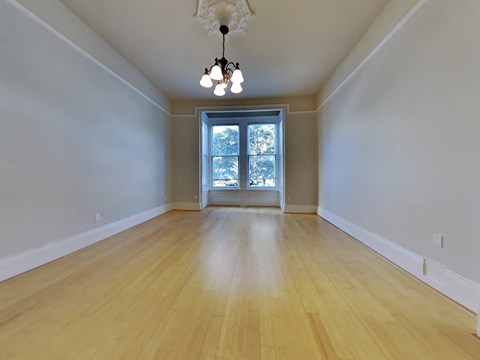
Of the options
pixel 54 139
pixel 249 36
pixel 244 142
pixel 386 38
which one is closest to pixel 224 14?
pixel 249 36

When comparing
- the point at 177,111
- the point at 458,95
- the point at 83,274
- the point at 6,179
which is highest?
the point at 177,111

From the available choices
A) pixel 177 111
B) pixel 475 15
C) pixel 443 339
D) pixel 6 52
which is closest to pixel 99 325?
pixel 443 339

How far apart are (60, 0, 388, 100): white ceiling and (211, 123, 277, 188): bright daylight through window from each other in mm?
2159

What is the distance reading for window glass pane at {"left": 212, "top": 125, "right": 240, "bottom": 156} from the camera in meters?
6.70

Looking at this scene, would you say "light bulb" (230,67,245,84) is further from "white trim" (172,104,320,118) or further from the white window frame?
the white window frame

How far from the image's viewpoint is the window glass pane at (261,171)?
662 cm

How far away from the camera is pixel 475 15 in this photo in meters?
1.47

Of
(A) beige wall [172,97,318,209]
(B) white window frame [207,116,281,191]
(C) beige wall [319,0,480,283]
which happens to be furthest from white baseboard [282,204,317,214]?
(C) beige wall [319,0,480,283]

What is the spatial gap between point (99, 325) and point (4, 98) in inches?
85.2

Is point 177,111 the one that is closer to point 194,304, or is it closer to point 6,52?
point 6,52

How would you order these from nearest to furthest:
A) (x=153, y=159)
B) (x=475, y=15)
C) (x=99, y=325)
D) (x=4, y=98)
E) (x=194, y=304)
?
(x=99, y=325) < (x=475, y=15) < (x=194, y=304) < (x=4, y=98) < (x=153, y=159)

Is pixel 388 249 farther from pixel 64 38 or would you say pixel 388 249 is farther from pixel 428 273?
pixel 64 38

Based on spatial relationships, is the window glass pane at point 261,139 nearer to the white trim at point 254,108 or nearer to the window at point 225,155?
the window at point 225,155

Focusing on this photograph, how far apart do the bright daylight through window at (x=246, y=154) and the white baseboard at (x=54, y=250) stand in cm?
350
